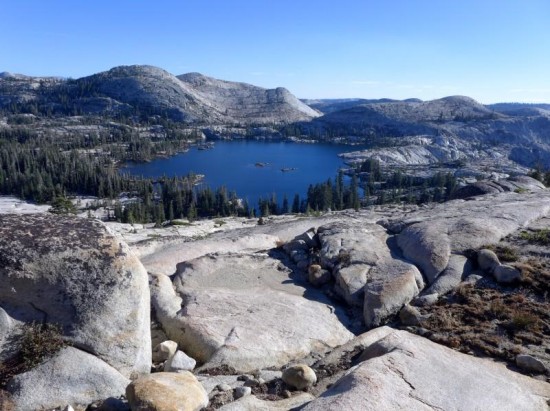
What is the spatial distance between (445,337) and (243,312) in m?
7.32

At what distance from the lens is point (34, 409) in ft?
32.7

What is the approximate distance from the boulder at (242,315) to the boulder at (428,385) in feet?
11.0

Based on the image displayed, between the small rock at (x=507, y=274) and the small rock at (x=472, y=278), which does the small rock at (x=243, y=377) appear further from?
the small rock at (x=507, y=274)

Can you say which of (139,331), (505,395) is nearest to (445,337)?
(505,395)

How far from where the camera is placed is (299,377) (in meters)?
11.5

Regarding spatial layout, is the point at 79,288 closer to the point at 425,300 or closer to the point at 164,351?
the point at 164,351

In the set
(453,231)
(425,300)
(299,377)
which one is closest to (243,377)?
(299,377)

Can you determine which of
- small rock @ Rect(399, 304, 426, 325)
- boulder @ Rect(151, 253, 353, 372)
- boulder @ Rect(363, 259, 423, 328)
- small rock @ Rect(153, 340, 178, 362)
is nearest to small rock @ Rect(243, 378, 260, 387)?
boulder @ Rect(151, 253, 353, 372)

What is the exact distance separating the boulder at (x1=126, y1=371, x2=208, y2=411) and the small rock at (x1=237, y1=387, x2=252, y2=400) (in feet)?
2.71

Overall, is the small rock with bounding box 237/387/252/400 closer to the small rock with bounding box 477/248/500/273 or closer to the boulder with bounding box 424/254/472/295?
the boulder with bounding box 424/254/472/295

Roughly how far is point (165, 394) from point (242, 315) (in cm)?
632

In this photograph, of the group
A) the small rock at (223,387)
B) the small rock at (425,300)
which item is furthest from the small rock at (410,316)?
the small rock at (223,387)

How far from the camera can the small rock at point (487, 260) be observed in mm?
19078

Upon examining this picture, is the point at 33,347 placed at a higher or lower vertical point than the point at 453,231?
higher
